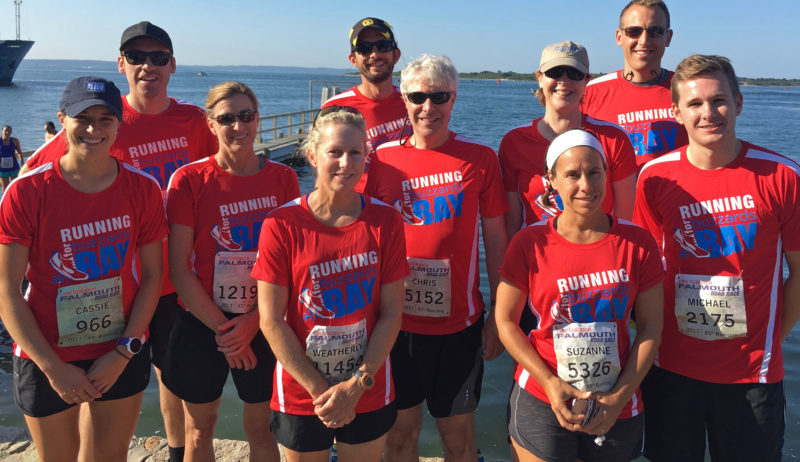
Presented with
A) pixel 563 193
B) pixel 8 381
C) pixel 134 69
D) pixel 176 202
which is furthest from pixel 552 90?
pixel 8 381

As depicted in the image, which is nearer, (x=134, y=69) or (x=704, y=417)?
(x=704, y=417)

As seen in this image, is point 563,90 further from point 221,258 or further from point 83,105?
point 83,105

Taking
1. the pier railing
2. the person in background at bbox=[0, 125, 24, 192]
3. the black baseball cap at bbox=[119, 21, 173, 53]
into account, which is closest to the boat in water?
the pier railing

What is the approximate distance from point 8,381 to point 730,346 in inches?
255

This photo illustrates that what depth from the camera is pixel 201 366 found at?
10.4 ft

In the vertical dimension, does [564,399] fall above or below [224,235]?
below

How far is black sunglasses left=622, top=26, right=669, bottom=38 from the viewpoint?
3.78 metres

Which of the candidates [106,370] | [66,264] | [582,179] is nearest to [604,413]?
[582,179]

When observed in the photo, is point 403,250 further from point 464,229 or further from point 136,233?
point 136,233

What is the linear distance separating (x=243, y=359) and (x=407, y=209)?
3.86 feet

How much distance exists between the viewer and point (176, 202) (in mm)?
3068

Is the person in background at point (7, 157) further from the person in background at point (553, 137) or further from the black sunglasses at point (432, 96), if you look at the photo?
the person in background at point (553, 137)

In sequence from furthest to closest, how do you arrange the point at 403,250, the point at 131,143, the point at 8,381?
the point at 8,381 → the point at 131,143 → the point at 403,250

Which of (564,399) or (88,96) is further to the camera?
(88,96)
